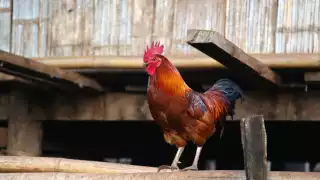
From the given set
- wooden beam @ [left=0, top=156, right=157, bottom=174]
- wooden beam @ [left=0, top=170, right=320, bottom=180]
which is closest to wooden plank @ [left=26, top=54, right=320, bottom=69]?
wooden beam @ [left=0, top=156, right=157, bottom=174]

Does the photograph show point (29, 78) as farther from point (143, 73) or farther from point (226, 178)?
point (226, 178)

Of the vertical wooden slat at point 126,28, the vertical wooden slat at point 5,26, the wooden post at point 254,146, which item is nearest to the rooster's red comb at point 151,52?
the vertical wooden slat at point 126,28

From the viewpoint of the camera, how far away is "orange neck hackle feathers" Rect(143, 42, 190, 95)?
4.95m

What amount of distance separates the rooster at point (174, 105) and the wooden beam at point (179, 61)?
329 mm

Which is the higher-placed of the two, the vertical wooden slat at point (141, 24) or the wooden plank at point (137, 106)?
the vertical wooden slat at point (141, 24)

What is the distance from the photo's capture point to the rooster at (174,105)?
4.94 metres

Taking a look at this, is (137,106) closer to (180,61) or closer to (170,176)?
(180,61)

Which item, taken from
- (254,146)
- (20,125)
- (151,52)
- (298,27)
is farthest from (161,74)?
(20,125)

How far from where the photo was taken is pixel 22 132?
6395 millimetres

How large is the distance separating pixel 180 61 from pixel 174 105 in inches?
22.8

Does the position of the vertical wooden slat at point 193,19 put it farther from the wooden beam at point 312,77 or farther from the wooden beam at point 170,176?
the wooden beam at point 170,176

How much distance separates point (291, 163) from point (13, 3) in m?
3.03

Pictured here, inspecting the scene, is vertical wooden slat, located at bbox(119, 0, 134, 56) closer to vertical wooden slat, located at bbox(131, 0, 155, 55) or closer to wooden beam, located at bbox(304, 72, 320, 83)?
Result: vertical wooden slat, located at bbox(131, 0, 155, 55)

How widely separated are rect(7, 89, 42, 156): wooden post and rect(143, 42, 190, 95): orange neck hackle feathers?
1.75m
